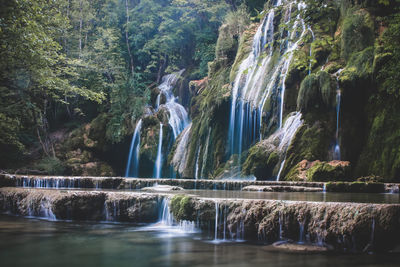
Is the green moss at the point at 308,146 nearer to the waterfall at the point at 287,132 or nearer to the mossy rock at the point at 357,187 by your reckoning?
the waterfall at the point at 287,132

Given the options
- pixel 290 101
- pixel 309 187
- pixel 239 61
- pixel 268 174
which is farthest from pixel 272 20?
pixel 309 187

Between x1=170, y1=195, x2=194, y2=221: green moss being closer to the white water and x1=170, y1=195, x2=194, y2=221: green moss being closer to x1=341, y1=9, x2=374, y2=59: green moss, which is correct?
x1=341, y1=9, x2=374, y2=59: green moss

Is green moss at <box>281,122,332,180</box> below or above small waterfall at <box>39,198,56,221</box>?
above

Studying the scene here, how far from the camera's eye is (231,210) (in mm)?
4973

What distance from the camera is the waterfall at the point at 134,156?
19947 millimetres

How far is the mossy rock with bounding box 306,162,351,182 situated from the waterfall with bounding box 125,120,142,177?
12.7 metres

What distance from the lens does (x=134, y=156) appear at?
792 inches

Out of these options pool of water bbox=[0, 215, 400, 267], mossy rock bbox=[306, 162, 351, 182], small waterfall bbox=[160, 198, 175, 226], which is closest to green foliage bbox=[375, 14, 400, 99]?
mossy rock bbox=[306, 162, 351, 182]

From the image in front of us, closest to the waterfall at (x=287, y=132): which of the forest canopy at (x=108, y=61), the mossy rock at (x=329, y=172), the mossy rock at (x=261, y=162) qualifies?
the mossy rock at (x=261, y=162)

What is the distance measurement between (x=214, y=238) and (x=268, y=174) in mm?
6903

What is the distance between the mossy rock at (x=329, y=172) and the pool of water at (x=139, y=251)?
5.27 meters

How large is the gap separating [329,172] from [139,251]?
6.68 metres

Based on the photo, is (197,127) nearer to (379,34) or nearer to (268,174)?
(268,174)

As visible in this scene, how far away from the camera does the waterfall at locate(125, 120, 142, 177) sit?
1995cm
